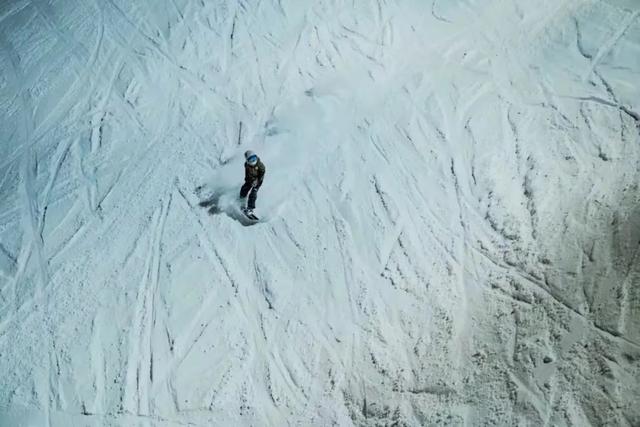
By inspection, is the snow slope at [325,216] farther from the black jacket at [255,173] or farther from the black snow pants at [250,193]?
the black jacket at [255,173]

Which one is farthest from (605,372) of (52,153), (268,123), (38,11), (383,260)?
(38,11)

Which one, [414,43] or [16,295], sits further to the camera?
[414,43]

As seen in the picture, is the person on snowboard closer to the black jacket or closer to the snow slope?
the black jacket

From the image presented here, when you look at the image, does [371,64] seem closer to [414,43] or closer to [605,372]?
[414,43]

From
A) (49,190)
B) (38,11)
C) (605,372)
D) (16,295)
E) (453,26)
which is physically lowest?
(605,372)

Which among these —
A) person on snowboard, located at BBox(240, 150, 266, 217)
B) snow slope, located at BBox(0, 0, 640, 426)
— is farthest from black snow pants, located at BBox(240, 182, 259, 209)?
snow slope, located at BBox(0, 0, 640, 426)

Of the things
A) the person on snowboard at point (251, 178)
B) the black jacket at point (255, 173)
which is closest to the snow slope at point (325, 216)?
the person on snowboard at point (251, 178)

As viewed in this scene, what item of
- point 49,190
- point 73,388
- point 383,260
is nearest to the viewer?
point 73,388
